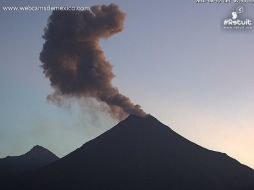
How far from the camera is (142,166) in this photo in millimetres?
102062

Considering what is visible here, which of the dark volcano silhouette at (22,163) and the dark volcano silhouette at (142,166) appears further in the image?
the dark volcano silhouette at (22,163)

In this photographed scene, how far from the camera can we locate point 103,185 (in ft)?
298

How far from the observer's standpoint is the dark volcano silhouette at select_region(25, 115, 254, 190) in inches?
3585

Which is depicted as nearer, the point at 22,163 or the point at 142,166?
the point at 142,166

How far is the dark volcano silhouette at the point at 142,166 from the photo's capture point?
9106 cm

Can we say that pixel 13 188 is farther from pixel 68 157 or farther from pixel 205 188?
pixel 205 188

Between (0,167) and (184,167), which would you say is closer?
(184,167)

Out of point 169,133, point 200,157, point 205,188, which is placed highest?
point 169,133

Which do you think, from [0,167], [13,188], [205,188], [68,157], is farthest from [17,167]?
[205,188]

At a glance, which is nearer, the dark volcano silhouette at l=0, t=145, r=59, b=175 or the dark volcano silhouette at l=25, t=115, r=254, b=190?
the dark volcano silhouette at l=25, t=115, r=254, b=190

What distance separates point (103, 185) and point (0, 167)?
291ft

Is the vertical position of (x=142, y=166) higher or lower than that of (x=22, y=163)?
lower

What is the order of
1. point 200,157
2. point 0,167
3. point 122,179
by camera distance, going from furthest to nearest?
point 0,167 → point 200,157 → point 122,179

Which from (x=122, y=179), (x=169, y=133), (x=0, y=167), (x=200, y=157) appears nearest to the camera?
(x=122, y=179)
